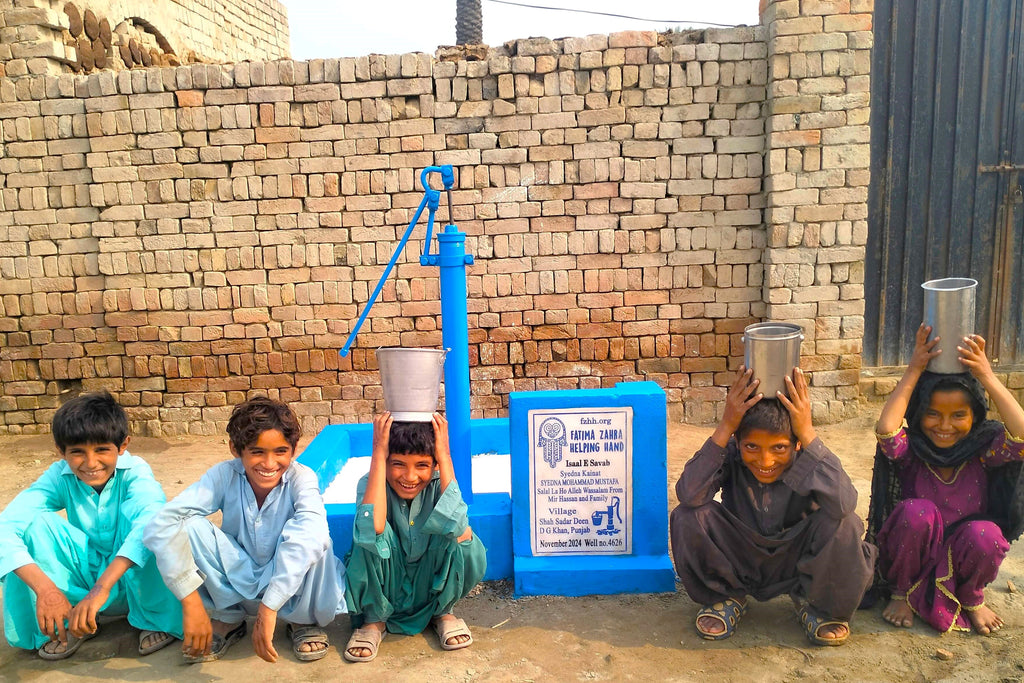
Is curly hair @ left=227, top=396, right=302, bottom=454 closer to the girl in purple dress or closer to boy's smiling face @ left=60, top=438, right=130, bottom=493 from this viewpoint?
boy's smiling face @ left=60, top=438, right=130, bottom=493

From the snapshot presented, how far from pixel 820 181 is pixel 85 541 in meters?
5.28

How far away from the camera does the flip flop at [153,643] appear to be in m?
2.81

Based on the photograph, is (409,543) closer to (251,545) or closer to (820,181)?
(251,545)

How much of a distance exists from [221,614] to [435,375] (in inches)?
46.7

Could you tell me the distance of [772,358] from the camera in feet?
8.52

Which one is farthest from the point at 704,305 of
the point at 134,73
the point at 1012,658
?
the point at 134,73

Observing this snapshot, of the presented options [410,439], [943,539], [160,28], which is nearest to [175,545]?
[410,439]

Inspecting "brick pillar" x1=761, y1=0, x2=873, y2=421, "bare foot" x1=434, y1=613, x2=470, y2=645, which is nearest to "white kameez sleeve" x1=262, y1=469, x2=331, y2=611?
"bare foot" x1=434, y1=613, x2=470, y2=645

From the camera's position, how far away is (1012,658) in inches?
102

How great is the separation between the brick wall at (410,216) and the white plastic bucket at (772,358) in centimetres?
343

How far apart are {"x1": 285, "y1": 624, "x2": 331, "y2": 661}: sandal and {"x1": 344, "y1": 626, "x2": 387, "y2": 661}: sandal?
9cm

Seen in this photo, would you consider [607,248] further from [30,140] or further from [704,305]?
[30,140]

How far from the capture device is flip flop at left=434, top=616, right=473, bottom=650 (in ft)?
9.16

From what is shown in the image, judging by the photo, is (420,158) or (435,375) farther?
(420,158)
